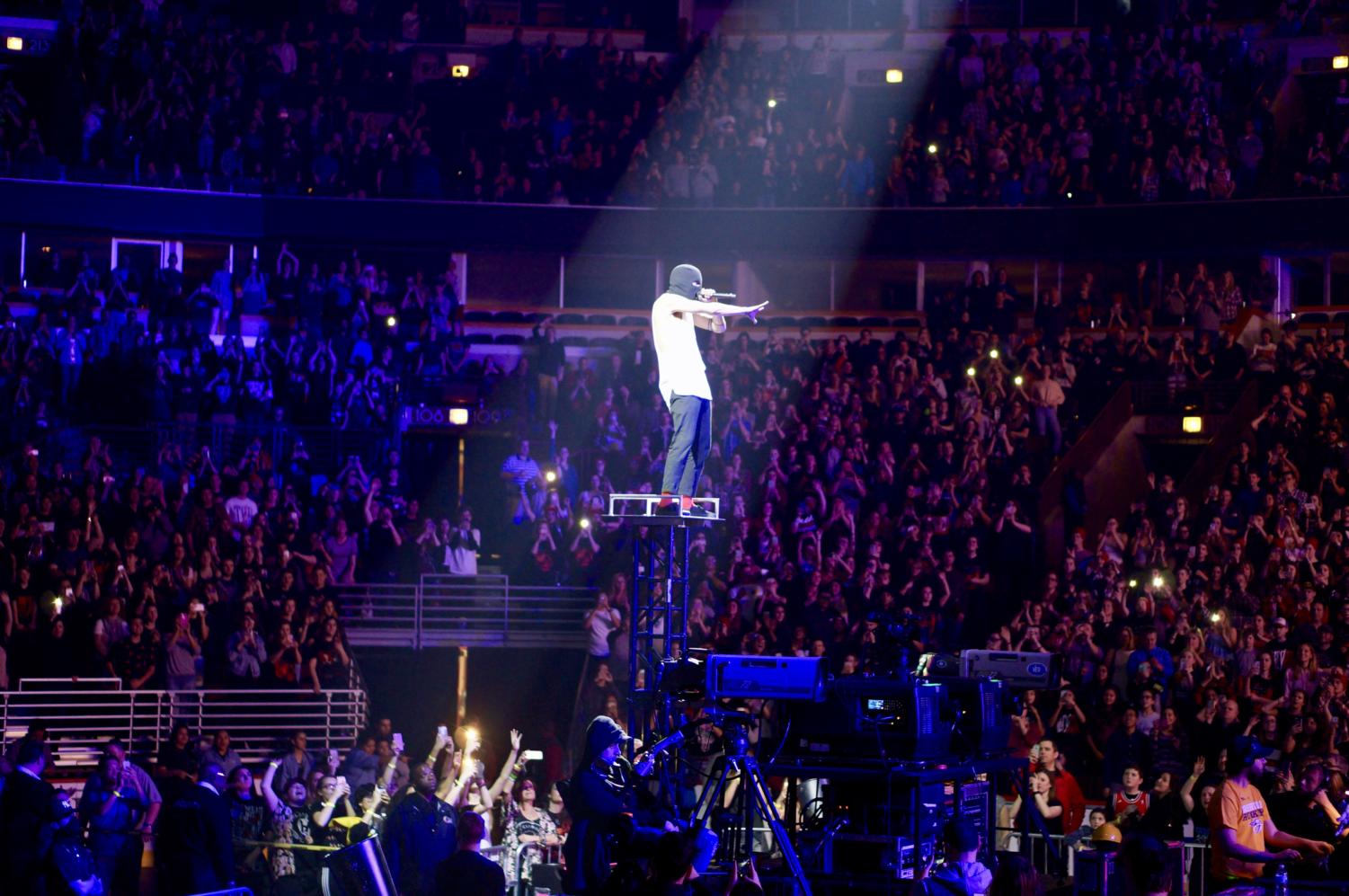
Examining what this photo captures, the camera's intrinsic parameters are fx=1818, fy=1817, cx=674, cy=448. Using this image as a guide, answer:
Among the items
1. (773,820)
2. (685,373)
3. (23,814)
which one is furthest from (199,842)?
(685,373)

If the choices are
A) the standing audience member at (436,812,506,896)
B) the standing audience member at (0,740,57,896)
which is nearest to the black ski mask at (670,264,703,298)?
the standing audience member at (436,812,506,896)

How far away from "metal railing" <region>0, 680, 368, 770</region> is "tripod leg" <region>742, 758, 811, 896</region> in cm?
865

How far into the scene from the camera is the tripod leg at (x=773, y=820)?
888 centimetres

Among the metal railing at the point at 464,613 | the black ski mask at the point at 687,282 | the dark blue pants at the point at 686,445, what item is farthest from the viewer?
the metal railing at the point at 464,613

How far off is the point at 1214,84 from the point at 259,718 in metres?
16.7

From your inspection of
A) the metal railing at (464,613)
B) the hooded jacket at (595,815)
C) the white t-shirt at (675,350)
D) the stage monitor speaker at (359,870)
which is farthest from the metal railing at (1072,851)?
the metal railing at (464,613)

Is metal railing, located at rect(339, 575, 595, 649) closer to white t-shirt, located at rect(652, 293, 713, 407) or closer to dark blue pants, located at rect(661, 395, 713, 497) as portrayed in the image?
dark blue pants, located at rect(661, 395, 713, 497)

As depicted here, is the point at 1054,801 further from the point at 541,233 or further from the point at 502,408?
the point at 541,233

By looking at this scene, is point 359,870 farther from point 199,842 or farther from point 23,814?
point 23,814

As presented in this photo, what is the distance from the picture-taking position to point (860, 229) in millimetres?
27219

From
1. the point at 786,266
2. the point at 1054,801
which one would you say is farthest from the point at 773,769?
the point at 786,266

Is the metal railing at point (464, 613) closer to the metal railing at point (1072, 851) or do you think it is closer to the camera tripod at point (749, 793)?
the metal railing at point (1072, 851)

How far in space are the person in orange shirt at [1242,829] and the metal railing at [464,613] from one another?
1065cm

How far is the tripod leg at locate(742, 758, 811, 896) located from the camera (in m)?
8.88
